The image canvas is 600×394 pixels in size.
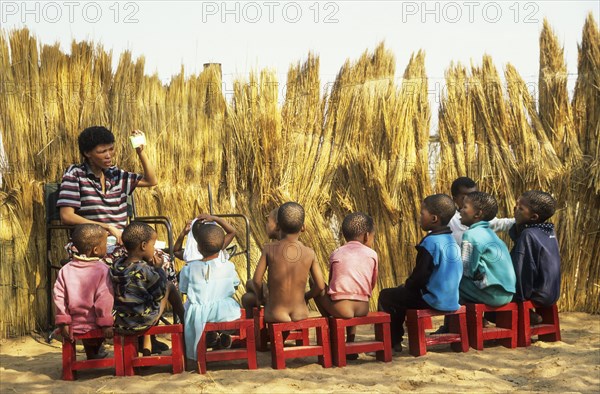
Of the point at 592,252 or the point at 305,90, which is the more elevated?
the point at 305,90

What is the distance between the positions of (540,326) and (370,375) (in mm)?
1588

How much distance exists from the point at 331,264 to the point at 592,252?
8.99ft

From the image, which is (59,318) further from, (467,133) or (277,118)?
(467,133)

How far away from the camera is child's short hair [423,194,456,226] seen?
502 cm

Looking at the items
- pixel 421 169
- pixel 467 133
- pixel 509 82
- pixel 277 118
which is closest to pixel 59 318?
pixel 277 118

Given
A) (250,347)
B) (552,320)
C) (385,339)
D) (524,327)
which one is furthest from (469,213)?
(250,347)

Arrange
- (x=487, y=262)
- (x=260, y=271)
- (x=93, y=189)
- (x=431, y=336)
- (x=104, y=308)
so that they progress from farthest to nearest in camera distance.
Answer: (x=93, y=189) < (x=487, y=262) < (x=431, y=336) < (x=260, y=271) < (x=104, y=308)

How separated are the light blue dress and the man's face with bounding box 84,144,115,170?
1.06 metres

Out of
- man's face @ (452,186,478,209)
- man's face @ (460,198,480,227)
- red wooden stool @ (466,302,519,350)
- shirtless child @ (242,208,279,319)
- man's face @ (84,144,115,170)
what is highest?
man's face @ (84,144,115,170)

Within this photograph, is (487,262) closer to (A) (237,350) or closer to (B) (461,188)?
(B) (461,188)

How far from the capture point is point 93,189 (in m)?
5.29

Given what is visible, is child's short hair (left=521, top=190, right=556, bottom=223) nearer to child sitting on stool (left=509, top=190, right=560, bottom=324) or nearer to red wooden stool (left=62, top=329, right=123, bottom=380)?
child sitting on stool (left=509, top=190, right=560, bottom=324)

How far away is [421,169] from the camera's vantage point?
21.3 ft

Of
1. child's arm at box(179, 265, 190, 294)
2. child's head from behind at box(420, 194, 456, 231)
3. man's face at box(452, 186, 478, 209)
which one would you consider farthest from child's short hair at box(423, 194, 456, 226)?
child's arm at box(179, 265, 190, 294)
